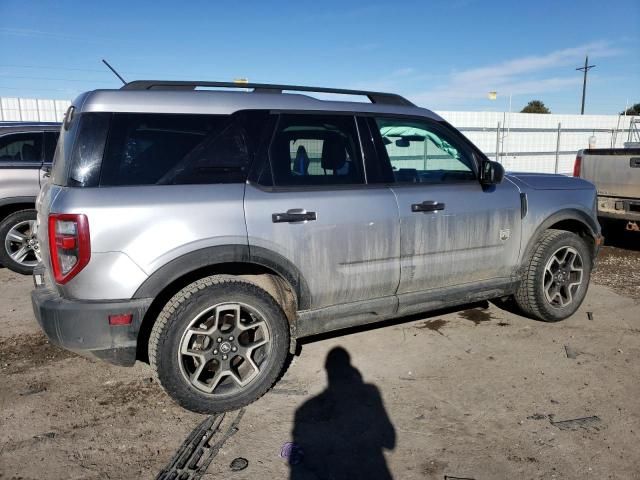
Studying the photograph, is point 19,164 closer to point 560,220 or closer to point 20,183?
point 20,183

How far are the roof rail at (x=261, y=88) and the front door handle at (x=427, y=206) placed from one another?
0.88 m

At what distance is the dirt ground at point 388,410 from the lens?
261cm

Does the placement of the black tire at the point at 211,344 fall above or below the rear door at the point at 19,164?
below

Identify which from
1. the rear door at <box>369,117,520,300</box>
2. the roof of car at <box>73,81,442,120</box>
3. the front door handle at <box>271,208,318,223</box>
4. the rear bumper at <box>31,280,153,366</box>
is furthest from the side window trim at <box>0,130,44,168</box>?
the rear door at <box>369,117,520,300</box>

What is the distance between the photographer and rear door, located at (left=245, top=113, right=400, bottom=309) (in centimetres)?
310

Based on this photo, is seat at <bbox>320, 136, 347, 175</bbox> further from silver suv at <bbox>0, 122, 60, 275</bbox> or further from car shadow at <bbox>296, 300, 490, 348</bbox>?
silver suv at <bbox>0, 122, 60, 275</bbox>

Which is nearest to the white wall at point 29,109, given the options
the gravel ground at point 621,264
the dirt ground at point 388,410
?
the dirt ground at point 388,410

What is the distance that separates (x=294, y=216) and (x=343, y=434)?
1.35 metres

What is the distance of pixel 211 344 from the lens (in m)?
3.08

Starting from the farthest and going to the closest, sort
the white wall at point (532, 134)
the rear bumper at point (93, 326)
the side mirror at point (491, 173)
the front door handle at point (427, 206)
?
the white wall at point (532, 134), the side mirror at point (491, 173), the front door handle at point (427, 206), the rear bumper at point (93, 326)

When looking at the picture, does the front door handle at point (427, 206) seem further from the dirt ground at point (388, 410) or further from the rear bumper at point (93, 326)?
the rear bumper at point (93, 326)

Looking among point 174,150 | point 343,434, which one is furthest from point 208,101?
point 343,434

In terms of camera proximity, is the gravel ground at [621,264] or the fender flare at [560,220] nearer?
the fender flare at [560,220]

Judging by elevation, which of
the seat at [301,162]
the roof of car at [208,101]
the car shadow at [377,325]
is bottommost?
the car shadow at [377,325]
